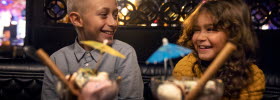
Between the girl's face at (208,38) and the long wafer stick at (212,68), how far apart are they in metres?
0.62

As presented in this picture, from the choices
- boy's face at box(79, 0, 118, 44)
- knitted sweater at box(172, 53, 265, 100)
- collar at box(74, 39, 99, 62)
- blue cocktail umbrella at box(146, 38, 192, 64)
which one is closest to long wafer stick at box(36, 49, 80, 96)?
blue cocktail umbrella at box(146, 38, 192, 64)

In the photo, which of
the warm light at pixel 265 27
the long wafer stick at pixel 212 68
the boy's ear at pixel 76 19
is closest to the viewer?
the long wafer stick at pixel 212 68

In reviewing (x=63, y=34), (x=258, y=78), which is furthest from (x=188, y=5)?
(x=258, y=78)

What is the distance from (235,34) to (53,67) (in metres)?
1.01

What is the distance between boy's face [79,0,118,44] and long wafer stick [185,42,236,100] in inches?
26.3

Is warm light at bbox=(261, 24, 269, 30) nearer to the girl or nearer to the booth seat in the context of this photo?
the booth seat

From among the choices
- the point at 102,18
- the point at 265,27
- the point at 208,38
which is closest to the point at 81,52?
the point at 102,18

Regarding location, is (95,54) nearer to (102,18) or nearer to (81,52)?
(81,52)

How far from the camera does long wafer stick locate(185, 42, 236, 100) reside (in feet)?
2.75

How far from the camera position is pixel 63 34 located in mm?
3096

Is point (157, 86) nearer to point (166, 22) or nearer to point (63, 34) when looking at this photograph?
point (166, 22)

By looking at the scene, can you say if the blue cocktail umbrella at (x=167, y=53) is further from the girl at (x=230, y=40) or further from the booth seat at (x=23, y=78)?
the booth seat at (x=23, y=78)


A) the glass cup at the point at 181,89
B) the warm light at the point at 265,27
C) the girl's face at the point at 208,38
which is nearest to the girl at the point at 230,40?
the girl's face at the point at 208,38

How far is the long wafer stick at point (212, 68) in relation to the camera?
0.84m
